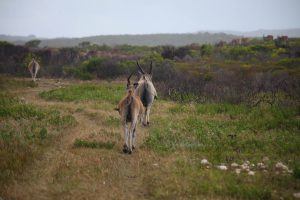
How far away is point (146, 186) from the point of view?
857cm

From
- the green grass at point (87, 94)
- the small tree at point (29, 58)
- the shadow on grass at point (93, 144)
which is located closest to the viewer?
the shadow on grass at point (93, 144)

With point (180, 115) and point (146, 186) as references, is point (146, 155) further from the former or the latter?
point (180, 115)

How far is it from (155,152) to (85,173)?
2.52m

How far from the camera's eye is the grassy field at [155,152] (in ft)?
26.9

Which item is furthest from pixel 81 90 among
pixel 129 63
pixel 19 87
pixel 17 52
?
pixel 17 52

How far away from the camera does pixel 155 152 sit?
10.9 meters

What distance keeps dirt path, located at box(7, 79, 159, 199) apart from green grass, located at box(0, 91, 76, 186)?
33 centimetres

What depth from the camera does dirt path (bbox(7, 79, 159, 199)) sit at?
8125mm

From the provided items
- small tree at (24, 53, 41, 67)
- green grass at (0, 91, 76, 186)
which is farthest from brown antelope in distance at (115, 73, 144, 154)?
small tree at (24, 53, 41, 67)

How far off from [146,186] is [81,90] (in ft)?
46.5

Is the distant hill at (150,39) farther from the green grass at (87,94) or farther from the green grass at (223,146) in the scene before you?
the green grass at (223,146)

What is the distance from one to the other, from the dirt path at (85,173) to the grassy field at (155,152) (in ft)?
0.07

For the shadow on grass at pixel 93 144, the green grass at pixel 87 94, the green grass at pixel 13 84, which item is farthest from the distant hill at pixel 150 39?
the shadow on grass at pixel 93 144

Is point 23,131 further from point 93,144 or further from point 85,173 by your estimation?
point 85,173
